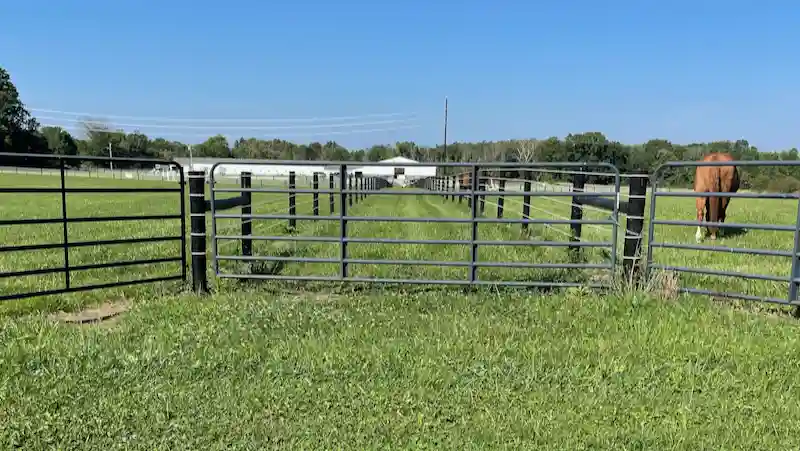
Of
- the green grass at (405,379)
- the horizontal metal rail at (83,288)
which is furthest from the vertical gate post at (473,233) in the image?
the horizontal metal rail at (83,288)

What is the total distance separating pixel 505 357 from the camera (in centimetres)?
383

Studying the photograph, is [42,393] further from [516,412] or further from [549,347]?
[549,347]

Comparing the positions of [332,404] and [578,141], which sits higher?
[578,141]

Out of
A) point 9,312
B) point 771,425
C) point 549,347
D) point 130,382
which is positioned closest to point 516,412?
point 549,347

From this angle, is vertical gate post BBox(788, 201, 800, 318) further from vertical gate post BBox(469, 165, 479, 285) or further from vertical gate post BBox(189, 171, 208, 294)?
vertical gate post BBox(189, 171, 208, 294)

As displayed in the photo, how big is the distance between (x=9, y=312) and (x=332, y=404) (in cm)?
383

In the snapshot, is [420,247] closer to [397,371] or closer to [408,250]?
[408,250]

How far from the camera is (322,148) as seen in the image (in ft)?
385

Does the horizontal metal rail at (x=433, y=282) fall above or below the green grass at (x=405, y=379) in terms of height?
above

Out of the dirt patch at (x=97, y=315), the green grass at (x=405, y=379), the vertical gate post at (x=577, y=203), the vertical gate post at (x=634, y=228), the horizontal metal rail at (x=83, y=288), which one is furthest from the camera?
the vertical gate post at (x=577, y=203)

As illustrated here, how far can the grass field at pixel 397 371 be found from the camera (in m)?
2.85

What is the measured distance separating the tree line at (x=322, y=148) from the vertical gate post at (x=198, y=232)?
6215 centimetres

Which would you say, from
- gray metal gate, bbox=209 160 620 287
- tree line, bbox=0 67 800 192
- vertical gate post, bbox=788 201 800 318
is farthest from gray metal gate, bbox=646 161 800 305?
tree line, bbox=0 67 800 192

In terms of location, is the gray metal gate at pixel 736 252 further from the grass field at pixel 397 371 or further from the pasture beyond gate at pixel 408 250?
the grass field at pixel 397 371
